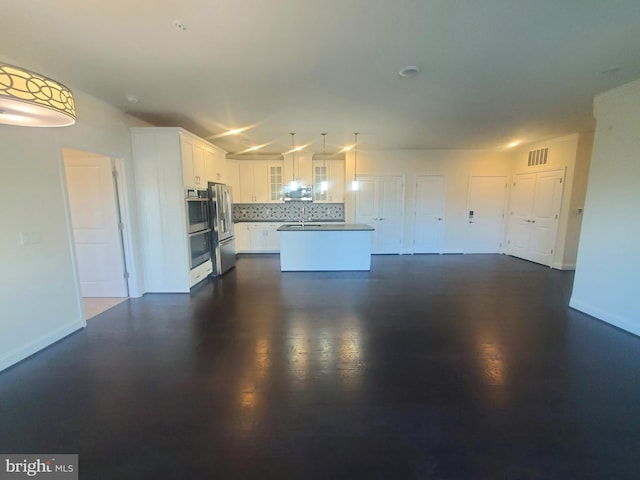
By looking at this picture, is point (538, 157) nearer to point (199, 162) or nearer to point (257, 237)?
point (257, 237)

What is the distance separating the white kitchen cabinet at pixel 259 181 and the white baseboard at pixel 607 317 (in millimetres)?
6130

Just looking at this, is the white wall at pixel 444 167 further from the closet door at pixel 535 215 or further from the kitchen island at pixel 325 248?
the kitchen island at pixel 325 248

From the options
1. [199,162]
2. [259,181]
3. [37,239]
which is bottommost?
[37,239]

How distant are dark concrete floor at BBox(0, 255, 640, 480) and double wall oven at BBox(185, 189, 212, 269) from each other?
4.09ft

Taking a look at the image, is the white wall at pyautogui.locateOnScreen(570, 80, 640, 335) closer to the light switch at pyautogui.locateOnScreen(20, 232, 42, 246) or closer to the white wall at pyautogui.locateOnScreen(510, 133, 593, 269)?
the white wall at pyautogui.locateOnScreen(510, 133, 593, 269)

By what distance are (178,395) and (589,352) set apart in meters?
3.69

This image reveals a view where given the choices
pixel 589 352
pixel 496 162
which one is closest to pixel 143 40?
pixel 589 352

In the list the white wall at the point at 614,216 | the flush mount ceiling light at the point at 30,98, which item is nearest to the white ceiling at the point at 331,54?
the white wall at the point at 614,216

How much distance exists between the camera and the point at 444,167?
680cm

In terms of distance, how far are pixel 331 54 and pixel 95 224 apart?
13.0 feet

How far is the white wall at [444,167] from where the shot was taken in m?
6.75

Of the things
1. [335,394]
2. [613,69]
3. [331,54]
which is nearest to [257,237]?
[331,54]

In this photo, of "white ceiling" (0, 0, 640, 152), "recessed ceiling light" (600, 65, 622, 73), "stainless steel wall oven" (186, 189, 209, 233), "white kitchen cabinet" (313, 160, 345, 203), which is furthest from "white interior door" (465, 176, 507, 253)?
"stainless steel wall oven" (186, 189, 209, 233)

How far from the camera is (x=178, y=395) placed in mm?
2039
